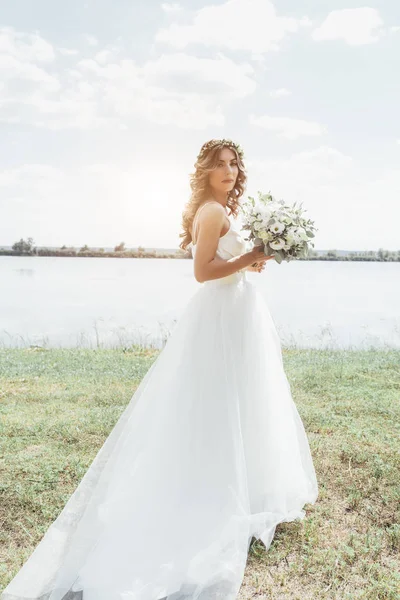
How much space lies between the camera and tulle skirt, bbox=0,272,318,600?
337cm

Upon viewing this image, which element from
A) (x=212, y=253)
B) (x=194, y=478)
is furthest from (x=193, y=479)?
(x=212, y=253)

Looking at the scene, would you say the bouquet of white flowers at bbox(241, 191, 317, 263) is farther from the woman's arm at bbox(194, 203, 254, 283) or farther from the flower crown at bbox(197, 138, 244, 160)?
the flower crown at bbox(197, 138, 244, 160)

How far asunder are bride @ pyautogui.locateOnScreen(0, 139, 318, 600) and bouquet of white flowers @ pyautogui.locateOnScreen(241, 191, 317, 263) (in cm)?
11

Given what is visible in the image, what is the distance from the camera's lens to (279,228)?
378cm

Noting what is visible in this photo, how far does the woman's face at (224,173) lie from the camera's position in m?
A: 4.08

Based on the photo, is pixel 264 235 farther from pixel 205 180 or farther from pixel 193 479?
pixel 193 479

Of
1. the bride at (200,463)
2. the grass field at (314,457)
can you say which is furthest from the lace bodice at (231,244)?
the grass field at (314,457)

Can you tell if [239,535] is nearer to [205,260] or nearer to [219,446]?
[219,446]

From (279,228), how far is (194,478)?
1.76 m

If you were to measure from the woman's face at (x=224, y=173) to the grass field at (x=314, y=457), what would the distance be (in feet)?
8.28

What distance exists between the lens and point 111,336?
14.4 metres

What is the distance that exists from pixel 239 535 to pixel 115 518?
0.80 meters

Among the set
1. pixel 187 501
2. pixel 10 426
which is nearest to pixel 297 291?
pixel 10 426

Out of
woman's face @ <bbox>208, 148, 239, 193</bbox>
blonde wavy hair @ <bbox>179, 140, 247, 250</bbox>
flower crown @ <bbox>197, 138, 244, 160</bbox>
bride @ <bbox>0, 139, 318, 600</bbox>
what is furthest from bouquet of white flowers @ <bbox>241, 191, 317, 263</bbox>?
flower crown @ <bbox>197, 138, 244, 160</bbox>
